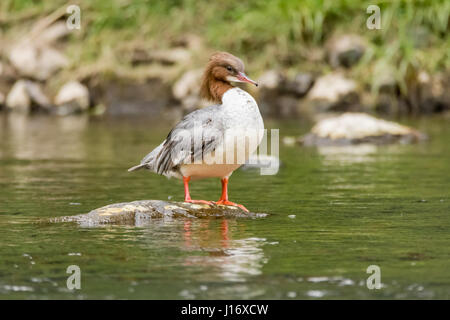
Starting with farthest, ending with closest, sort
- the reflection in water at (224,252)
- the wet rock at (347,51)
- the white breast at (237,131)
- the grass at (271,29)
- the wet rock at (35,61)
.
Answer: the wet rock at (35,61), the wet rock at (347,51), the grass at (271,29), the white breast at (237,131), the reflection in water at (224,252)

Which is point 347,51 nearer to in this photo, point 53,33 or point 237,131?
point 53,33

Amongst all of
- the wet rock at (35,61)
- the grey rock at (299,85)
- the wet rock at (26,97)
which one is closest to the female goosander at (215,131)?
the grey rock at (299,85)

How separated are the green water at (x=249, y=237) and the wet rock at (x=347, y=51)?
13.0 metres

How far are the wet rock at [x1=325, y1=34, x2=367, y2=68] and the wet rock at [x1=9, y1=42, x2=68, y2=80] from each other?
8.31 meters

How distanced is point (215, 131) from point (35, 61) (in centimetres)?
2190

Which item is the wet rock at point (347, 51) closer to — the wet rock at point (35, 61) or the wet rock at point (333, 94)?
the wet rock at point (333, 94)

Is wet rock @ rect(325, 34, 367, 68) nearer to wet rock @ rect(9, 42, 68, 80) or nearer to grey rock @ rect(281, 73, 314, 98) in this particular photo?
grey rock @ rect(281, 73, 314, 98)

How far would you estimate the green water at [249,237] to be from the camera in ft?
17.1

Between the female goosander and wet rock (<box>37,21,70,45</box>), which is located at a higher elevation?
wet rock (<box>37,21,70,45</box>)

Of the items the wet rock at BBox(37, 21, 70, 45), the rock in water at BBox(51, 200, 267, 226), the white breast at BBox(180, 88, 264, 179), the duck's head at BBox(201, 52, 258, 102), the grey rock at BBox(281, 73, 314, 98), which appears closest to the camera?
the white breast at BBox(180, 88, 264, 179)

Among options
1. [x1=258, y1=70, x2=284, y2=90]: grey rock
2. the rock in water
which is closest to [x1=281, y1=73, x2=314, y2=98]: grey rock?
[x1=258, y1=70, x2=284, y2=90]: grey rock

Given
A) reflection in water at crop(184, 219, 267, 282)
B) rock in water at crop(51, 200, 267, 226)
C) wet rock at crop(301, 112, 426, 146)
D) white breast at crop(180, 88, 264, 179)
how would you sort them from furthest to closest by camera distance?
wet rock at crop(301, 112, 426, 146) → rock in water at crop(51, 200, 267, 226) → white breast at crop(180, 88, 264, 179) → reflection in water at crop(184, 219, 267, 282)

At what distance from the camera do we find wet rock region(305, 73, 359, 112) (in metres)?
24.6
